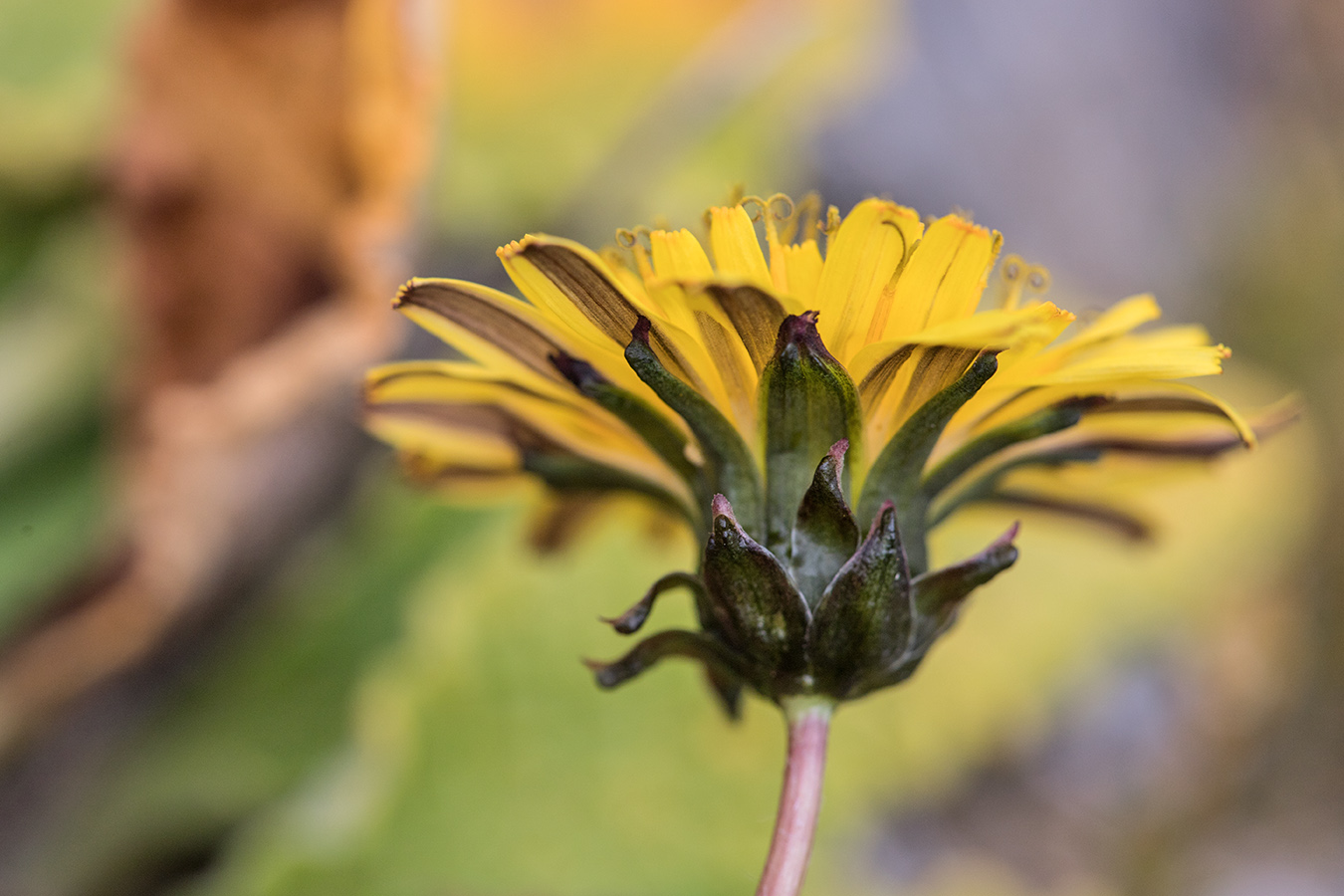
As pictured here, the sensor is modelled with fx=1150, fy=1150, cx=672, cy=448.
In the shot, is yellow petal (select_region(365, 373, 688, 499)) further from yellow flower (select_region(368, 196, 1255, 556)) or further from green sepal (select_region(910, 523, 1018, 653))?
green sepal (select_region(910, 523, 1018, 653))

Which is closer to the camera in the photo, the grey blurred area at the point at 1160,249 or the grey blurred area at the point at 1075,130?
the grey blurred area at the point at 1160,249

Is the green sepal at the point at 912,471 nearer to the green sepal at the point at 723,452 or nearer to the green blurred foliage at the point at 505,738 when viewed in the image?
the green sepal at the point at 723,452

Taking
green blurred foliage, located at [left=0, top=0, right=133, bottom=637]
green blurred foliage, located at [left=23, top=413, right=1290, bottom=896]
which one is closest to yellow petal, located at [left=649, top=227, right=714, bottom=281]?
green blurred foliage, located at [left=23, top=413, right=1290, bottom=896]

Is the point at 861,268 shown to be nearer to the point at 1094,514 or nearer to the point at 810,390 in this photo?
the point at 810,390

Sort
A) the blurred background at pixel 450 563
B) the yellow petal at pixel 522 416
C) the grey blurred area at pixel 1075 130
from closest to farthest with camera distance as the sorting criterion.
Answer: the yellow petal at pixel 522 416 < the blurred background at pixel 450 563 < the grey blurred area at pixel 1075 130

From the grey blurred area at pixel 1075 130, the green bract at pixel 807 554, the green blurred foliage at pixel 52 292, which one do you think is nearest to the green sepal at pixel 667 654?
the green bract at pixel 807 554

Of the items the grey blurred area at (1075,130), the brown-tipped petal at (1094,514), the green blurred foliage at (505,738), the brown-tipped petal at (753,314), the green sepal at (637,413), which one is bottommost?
the green blurred foliage at (505,738)

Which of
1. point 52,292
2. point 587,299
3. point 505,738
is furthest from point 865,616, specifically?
point 52,292
